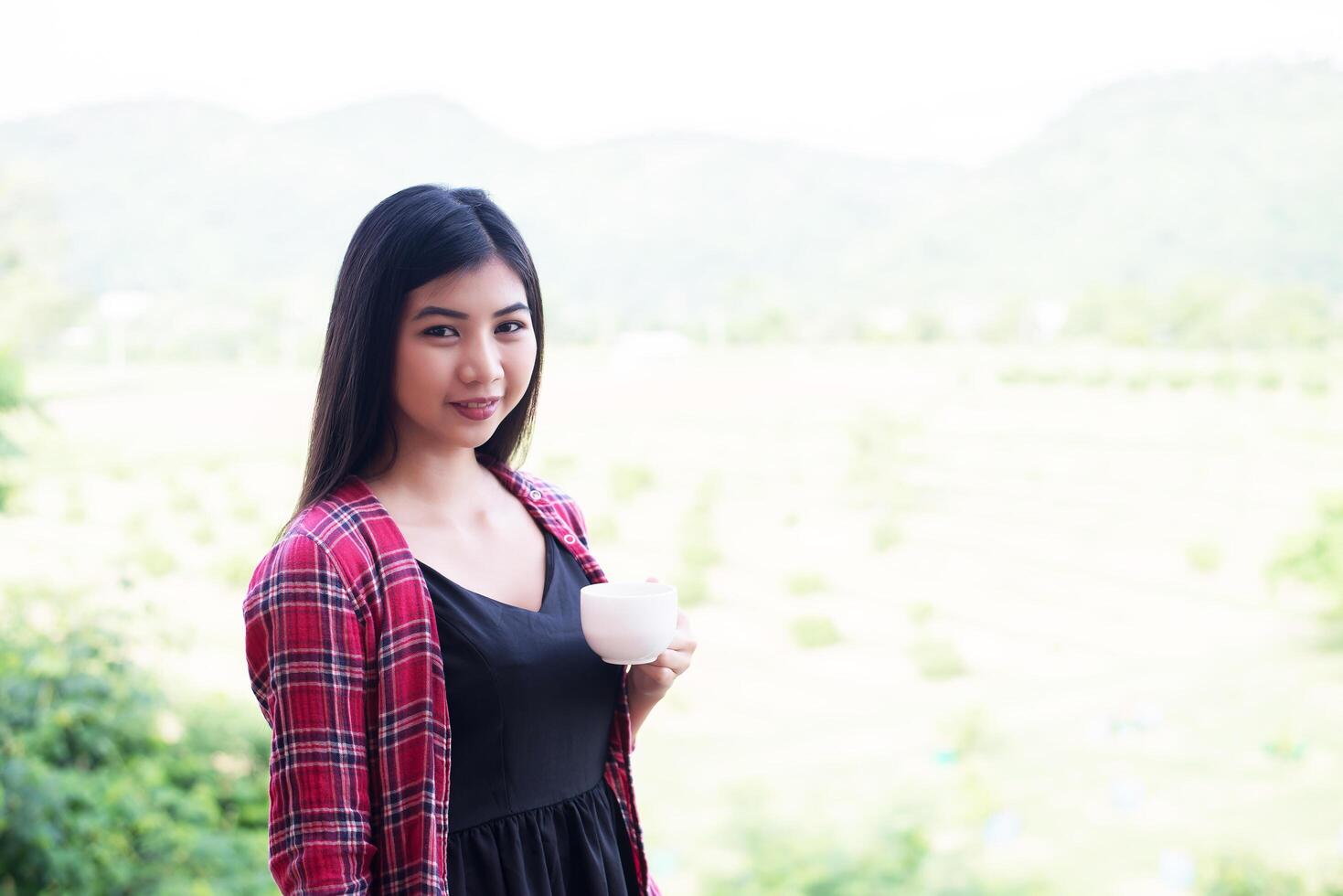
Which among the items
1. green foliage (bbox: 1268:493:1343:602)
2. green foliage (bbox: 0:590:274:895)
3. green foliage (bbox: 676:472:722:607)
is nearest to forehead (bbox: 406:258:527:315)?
green foliage (bbox: 0:590:274:895)

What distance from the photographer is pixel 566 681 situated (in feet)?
2.89

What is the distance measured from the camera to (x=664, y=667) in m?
0.93

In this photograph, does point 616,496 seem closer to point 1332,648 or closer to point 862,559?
point 862,559

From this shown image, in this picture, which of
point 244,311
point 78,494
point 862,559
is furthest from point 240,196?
point 862,559

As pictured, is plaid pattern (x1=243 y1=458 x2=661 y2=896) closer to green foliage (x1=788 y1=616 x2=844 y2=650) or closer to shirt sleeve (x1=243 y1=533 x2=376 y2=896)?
shirt sleeve (x1=243 y1=533 x2=376 y2=896)

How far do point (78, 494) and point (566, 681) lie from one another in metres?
3.18

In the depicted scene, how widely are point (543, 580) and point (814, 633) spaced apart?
2741mm

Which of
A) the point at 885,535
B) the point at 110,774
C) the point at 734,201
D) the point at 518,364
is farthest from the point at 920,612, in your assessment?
the point at 518,364

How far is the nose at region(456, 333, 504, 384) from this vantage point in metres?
0.85

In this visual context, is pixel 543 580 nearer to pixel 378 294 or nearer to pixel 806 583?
pixel 378 294

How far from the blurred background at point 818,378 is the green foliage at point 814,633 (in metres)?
0.01

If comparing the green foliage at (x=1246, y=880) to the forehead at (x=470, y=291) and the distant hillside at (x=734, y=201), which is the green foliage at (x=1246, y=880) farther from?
the forehead at (x=470, y=291)

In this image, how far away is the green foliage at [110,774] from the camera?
225 cm

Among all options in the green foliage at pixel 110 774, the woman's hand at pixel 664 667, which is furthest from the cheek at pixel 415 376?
the green foliage at pixel 110 774
